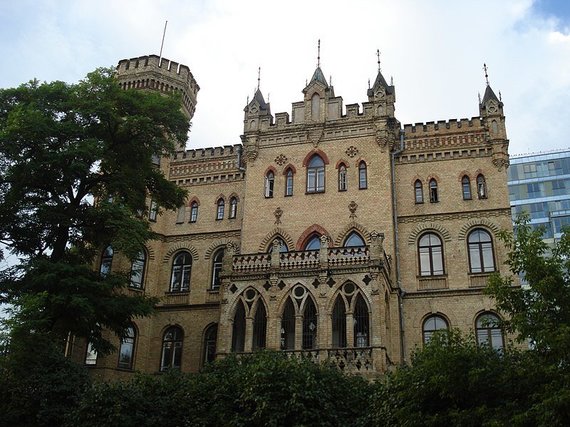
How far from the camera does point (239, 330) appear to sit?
26.3 metres

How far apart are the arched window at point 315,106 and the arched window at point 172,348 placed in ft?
38.7

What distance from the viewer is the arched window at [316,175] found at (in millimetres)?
30047

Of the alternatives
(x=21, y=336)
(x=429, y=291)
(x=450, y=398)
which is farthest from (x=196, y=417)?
(x=429, y=291)

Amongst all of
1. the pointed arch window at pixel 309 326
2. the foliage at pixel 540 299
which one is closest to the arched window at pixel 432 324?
the pointed arch window at pixel 309 326

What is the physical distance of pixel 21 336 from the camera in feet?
60.8

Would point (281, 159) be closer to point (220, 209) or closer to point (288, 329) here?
point (220, 209)

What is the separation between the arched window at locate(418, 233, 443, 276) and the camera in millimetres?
28125

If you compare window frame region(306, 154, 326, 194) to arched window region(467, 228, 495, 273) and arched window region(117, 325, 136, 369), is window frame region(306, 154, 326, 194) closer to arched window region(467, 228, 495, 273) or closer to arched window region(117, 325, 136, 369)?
arched window region(467, 228, 495, 273)

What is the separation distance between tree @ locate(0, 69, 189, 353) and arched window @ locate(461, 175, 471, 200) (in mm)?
12578

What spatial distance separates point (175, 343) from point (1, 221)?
416 inches

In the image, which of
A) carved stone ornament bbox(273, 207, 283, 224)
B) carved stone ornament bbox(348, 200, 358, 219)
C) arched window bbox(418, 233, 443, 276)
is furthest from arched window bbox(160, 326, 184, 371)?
arched window bbox(418, 233, 443, 276)

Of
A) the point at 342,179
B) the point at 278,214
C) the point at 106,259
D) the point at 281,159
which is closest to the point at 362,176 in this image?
the point at 342,179

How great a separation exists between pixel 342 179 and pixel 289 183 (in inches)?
97.8

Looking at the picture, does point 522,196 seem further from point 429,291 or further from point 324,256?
point 324,256
